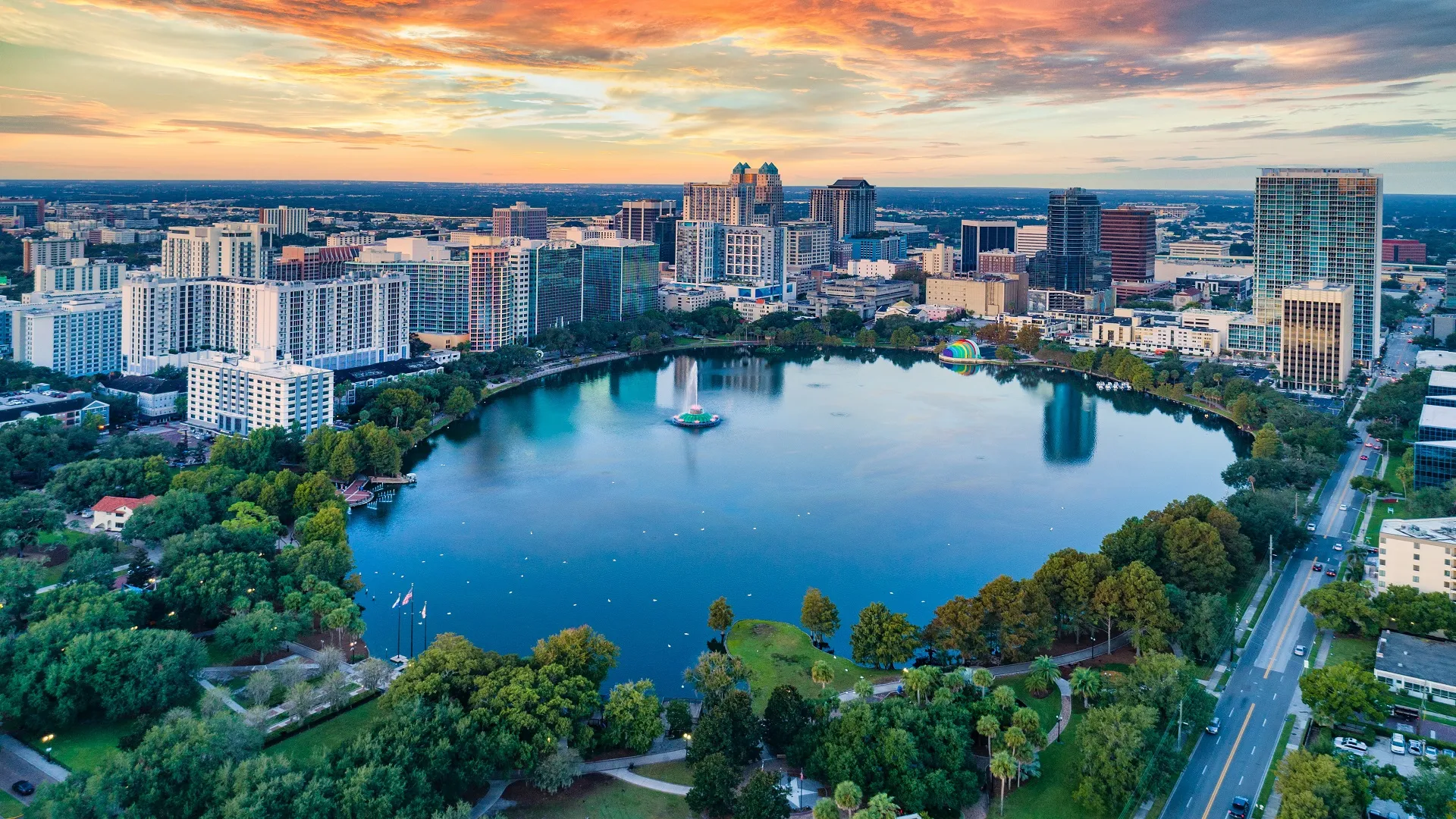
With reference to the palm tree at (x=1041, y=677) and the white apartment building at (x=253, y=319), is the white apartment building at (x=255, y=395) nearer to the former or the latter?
the white apartment building at (x=253, y=319)

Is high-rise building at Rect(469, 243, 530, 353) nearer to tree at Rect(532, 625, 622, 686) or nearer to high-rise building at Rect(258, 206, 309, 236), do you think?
tree at Rect(532, 625, 622, 686)

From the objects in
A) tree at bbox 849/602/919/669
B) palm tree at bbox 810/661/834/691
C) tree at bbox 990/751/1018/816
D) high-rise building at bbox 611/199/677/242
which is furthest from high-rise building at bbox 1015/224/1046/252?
tree at bbox 990/751/1018/816

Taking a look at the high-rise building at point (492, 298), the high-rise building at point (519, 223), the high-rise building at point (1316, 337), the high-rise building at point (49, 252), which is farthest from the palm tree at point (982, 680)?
the high-rise building at point (519, 223)

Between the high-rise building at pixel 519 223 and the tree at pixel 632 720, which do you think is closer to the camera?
the tree at pixel 632 720

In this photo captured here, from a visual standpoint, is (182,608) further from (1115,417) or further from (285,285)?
(1115,417)

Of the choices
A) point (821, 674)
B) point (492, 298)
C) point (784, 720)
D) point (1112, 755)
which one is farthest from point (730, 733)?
point (492, 298)

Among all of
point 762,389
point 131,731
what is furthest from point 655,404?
point 131,731
